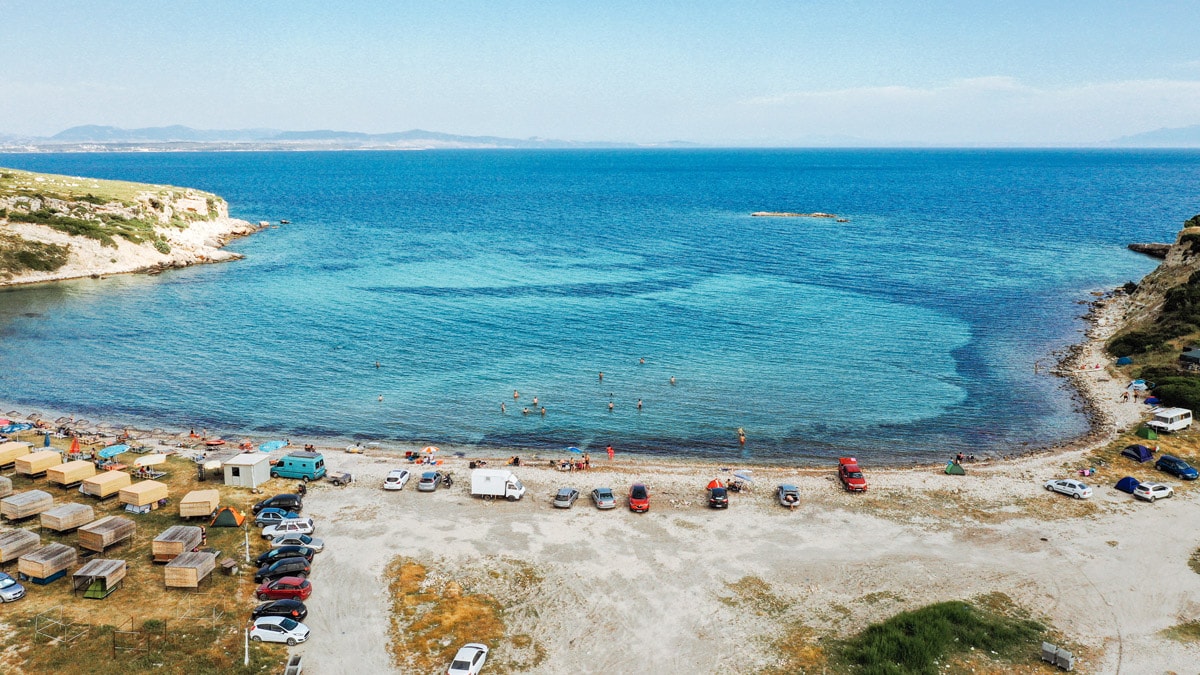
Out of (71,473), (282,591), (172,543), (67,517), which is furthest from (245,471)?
(282,591)

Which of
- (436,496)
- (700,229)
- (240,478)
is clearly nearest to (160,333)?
(240,478)

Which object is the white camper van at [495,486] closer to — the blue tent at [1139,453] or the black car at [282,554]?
the black car at [282,554]

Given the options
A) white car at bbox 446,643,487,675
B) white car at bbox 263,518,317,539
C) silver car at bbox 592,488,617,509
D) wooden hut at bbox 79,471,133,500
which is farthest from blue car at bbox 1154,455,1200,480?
wooden hut at bbox 79,471,133,500

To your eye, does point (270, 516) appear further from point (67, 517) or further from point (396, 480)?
point (67, 517)

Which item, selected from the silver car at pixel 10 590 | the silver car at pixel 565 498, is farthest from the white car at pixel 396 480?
the silver car at pixel 10 590

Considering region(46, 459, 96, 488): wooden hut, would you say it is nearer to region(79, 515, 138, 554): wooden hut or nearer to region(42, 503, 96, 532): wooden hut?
region(42, 503, 96, 532): wooden hut

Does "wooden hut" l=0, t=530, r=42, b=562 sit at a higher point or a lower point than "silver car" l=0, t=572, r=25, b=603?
higher
